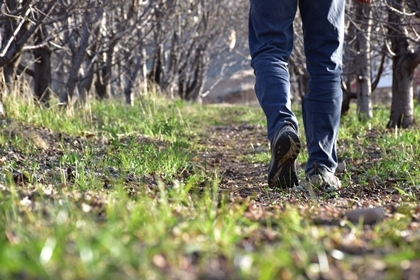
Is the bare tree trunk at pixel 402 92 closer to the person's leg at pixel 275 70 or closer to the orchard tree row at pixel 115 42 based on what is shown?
the orchard tree row at pixel 115 42

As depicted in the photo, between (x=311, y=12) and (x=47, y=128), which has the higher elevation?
(x=311, y=12)

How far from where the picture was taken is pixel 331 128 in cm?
330

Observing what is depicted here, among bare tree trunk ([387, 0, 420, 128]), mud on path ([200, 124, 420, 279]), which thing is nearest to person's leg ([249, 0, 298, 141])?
mud on path ([200, 124, 420, 279])

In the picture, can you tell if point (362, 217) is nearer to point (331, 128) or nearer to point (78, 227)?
point (78, 227)

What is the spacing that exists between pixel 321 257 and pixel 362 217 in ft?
→ 1.74

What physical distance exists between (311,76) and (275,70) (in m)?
0.34

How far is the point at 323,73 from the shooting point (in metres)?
3.29

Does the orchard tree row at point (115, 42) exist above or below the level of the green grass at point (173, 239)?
above

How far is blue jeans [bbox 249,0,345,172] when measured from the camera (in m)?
3.08

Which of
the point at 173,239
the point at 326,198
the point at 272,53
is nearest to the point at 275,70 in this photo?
the point at 272,53

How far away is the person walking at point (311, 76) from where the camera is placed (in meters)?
3.00

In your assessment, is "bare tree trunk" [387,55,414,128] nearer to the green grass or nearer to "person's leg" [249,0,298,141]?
"person's leg" [249,0,298,141]

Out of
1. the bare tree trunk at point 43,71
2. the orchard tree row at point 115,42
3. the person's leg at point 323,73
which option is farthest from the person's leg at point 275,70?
the bare tree trunk at point 43,71

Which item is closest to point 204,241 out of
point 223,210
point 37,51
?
point 223,210
